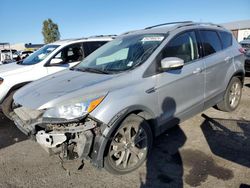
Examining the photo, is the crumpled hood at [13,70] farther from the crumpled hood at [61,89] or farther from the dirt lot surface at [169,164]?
the crumpled hood at [61,89]

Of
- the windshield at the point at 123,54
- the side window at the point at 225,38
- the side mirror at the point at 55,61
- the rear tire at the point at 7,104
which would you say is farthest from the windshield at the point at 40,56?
the side window at the point at 225,38

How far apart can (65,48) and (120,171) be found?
406 centimetres

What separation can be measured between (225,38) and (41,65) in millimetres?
4204

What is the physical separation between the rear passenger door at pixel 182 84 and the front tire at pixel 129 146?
14.6 inches

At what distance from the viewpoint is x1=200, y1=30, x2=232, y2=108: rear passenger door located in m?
4.12

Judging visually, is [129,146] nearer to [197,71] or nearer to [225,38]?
[197,71]

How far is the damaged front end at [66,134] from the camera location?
265 cm

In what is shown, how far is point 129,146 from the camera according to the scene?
3057mm

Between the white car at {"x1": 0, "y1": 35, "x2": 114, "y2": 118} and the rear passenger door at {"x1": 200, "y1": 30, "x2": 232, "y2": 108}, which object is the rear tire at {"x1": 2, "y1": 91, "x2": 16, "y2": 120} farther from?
the rear passenger door at {"x1": 200, "y1": 30, "x2": 232, "y2": 108}

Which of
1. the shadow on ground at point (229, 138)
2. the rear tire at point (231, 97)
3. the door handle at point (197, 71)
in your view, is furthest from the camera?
the rear tire at point (231, 97)

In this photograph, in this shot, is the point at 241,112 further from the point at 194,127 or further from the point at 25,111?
the point at 25,111

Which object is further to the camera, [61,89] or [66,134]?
[61,89]

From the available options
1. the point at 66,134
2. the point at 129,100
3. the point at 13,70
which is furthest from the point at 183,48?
the point at 13,70

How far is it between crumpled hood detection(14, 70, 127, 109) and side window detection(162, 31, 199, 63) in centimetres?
100
